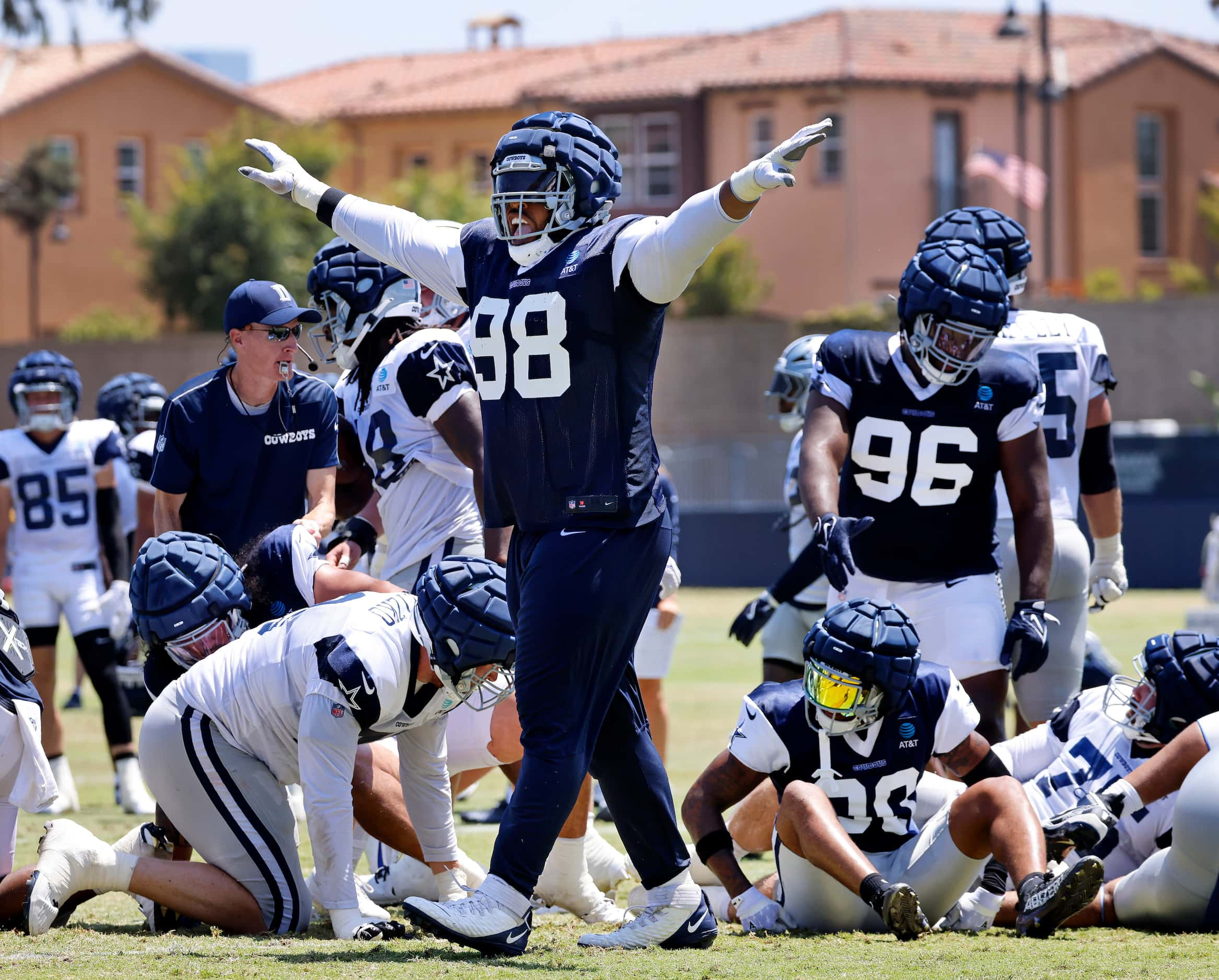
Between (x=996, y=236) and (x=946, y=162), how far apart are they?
35.9m

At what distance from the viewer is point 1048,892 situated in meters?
4.59

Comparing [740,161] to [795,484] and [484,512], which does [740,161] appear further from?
[484,512]

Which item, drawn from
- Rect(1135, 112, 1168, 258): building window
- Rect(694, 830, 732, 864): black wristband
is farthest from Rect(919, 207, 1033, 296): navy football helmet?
Rect(1135, 112, 1168, 258): building window

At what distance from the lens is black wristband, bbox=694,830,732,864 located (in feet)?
16.6

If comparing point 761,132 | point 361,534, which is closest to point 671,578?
point 361,534

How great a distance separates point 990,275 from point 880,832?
1.80 m

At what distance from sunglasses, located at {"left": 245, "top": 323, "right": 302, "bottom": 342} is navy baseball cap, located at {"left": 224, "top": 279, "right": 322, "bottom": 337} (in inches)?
0.8

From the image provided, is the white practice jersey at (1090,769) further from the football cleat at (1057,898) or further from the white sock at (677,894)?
the white sock at (677,894)

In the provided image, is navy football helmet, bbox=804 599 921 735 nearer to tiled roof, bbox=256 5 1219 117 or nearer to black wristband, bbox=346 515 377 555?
black wristband, bbox=346 515 377 555

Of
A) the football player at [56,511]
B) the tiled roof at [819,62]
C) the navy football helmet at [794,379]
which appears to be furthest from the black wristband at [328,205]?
the tiled roof at [819,62]

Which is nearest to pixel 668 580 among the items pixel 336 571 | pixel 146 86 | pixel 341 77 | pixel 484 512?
pixel 336 571

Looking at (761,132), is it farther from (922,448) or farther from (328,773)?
(328,773)

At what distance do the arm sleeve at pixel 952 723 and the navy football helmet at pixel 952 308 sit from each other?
3.64 feet

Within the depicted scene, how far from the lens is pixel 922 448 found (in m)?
→ 5.75
